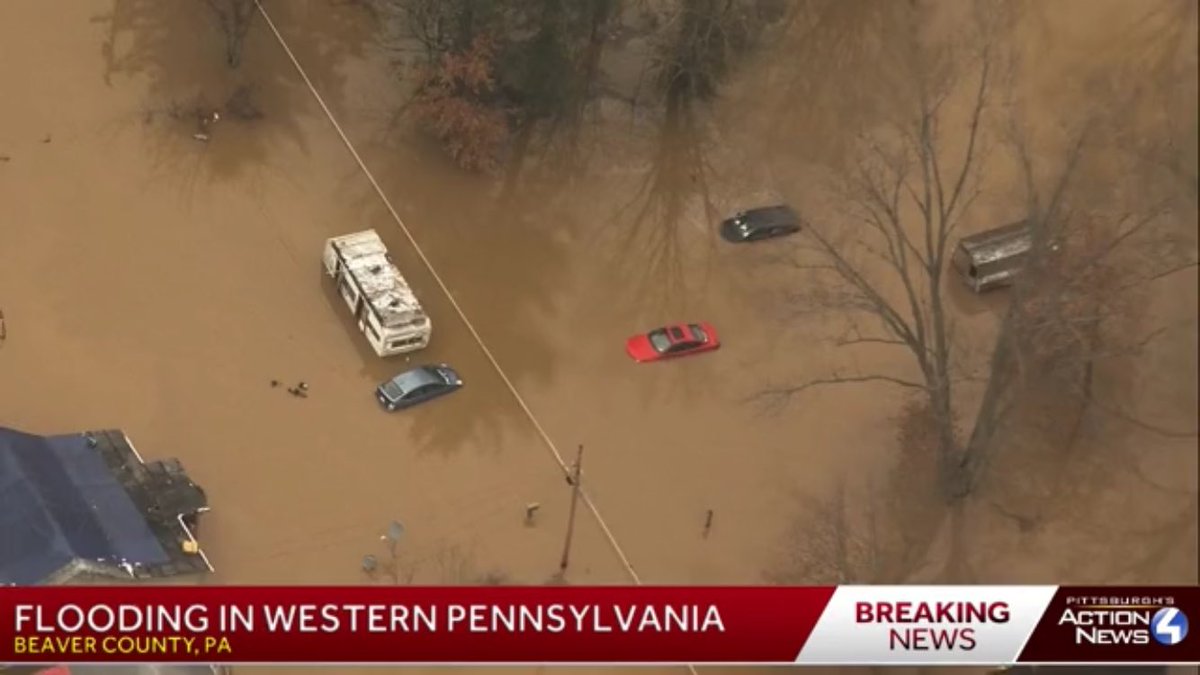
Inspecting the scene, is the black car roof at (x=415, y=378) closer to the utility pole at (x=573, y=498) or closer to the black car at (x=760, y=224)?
the utility pole at (x=573, y=498)

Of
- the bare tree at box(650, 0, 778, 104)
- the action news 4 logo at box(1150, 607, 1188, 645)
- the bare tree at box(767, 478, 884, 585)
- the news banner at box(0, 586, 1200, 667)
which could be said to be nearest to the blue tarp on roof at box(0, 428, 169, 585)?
the news banner at box(0, 586, 1200, 667)

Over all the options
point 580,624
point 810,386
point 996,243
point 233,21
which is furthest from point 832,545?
point 233,21

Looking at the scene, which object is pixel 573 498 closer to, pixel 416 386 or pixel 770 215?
pixel 416 386

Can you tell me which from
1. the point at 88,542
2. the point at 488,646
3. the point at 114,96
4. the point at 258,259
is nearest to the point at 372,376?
the point at 258,259

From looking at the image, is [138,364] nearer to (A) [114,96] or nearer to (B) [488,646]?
(A) [114,96]

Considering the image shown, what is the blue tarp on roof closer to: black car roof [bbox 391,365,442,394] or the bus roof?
black car roof [bbox 391,365,442,394]

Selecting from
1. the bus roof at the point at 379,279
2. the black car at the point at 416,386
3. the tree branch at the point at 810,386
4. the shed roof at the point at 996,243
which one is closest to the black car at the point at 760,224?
the shed roof at the point at 996,243
